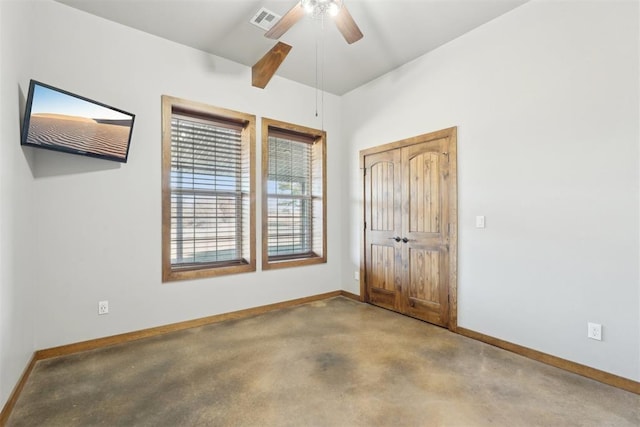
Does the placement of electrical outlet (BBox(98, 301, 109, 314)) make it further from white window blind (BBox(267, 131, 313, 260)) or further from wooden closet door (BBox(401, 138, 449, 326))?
wooden closet door (BBox(401, 138, 449, 326))

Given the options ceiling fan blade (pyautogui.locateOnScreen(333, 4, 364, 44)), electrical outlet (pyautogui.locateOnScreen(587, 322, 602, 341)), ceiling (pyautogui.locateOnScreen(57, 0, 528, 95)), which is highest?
ceiling (pyautogui.locateOnScreen(57, 0, 528, 95))

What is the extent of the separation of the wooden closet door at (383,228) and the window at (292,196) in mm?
722

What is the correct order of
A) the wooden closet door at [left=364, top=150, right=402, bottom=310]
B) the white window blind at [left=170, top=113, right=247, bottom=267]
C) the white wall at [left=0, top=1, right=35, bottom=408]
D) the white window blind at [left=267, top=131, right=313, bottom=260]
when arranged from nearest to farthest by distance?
the white wall at [left=0, top=1, right=35, bottom=408] → the white window blind at [left=170, top=113, right=247, bottom=267] → the wooden closet door at [left=364, top=150, right=402, bottom=310] → the white window blind at [left=267, top=131, right=313, bottom=260]

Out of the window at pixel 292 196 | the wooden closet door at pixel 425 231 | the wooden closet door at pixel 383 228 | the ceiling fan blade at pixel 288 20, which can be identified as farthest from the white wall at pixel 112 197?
the wooden closet door at pixel 425 231

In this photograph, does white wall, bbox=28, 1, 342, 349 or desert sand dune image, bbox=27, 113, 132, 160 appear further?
white wall, bbox=28, 1, 342, 349

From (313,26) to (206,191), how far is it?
218 centimetres

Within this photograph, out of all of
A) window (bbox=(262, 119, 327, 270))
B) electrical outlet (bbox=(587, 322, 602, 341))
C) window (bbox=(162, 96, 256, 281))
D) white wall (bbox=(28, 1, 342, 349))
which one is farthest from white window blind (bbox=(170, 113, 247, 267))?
electrical outlet (bbox=(587, 322, 602, 341))

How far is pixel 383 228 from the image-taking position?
3.97m

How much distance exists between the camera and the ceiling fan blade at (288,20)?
2295 mm

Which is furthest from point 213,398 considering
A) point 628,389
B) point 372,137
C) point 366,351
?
point 372,137

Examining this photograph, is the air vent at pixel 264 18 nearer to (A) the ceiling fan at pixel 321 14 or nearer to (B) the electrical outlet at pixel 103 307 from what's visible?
(A) the ceiling fan at pixel 321 14

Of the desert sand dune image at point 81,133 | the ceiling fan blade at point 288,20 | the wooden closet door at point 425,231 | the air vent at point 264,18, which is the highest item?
the air vent at point 264,18

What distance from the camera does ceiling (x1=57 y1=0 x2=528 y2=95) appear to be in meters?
2.67

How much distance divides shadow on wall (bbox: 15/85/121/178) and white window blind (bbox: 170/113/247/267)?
0.73 metres
